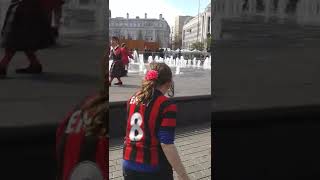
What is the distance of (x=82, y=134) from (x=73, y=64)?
1.39 ft

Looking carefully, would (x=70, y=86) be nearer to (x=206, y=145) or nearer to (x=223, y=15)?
(x=223, y=15)

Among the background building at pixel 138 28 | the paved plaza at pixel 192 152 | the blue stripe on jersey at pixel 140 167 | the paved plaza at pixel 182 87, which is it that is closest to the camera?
the background building at pixel 138 28

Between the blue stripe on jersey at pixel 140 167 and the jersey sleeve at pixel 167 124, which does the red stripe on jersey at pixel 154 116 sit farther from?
the blue stripe on jersey at pixel 140 167

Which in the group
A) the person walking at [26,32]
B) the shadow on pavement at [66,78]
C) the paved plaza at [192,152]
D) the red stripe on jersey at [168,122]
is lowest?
the paved plaza at [192,152]

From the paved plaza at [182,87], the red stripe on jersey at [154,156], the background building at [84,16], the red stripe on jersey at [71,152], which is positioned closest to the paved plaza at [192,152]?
the paved plaza at [182,87]

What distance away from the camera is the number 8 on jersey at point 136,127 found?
2795 millimetres

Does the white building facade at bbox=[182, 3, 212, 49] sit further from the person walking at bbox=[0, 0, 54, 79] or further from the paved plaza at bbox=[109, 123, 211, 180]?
the person walking at bbox=[0, 0, 54, 79]

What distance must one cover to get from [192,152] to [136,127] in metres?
0.82

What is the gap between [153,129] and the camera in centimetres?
279

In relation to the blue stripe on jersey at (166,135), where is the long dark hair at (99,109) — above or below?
above

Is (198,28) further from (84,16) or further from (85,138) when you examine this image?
(85,138)

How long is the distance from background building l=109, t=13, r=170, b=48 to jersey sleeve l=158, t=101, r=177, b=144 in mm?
480

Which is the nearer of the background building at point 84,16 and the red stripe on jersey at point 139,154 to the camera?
the background building at point 84,16

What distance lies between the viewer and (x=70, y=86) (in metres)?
2.74
